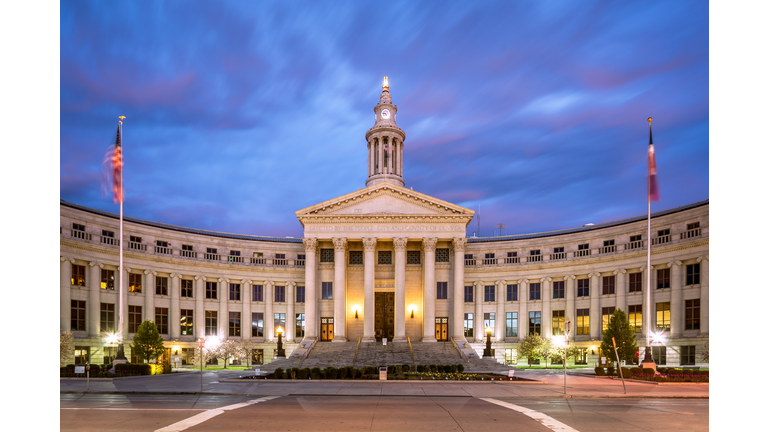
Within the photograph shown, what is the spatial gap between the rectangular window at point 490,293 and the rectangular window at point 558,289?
7000 millimetres

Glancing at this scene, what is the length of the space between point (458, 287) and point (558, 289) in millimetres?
12426

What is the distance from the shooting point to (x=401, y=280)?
60.9 m

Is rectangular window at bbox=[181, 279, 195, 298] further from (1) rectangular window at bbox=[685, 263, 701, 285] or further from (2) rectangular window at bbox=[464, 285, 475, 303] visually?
(1) rectangular window at bbox=[685, 263, 701, 285]

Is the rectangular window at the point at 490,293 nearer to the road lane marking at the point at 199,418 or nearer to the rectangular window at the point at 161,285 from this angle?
the rectangular window at the point at 161,285

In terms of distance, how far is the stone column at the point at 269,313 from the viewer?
65.4 meters

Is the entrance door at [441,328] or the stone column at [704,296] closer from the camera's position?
the stone column at [704,296]

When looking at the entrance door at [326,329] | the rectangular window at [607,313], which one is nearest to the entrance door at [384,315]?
the entrance door at [326,329]

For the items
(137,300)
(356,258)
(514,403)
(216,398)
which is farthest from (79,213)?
(514,403)

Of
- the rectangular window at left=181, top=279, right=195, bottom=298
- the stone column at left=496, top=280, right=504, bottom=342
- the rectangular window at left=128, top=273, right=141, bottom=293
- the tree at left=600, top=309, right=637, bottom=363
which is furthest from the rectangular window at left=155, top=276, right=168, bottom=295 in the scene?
the tree at left=600, top=309, right=637, bottom=363

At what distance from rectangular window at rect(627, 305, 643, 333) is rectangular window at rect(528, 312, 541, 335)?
1043cm

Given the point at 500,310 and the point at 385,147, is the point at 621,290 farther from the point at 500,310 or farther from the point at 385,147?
the point at 385,147

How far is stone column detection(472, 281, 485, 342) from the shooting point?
65875mm

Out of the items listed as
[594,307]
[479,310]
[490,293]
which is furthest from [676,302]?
[479,310]
